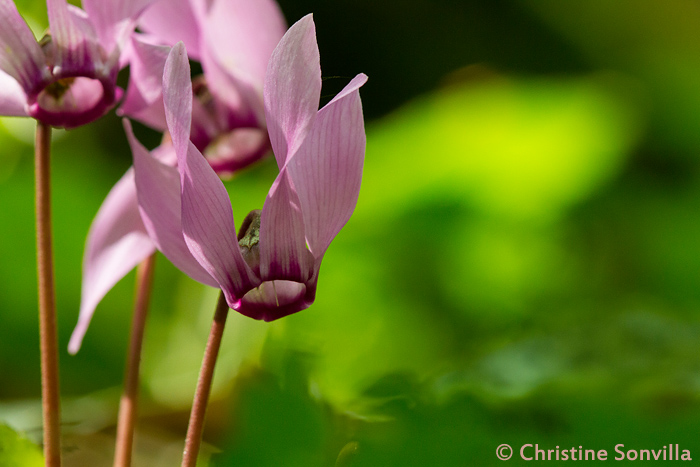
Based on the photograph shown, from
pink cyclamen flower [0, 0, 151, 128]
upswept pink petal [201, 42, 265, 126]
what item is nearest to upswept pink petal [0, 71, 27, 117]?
pink cyclamen flower [0, 0, 151, 128]

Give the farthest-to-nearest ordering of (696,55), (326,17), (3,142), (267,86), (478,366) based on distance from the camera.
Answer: (696,55) < (326,17) < (3,142) < (478,366) < (267,86)

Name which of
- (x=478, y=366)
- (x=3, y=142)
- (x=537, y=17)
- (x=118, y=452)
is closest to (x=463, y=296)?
(x=478, y=366)

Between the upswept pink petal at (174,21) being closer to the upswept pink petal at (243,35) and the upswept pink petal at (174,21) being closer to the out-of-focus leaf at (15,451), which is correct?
the upswept pink petal at (243,35)

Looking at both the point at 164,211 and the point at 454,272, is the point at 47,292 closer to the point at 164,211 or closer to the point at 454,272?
the point at 164,211

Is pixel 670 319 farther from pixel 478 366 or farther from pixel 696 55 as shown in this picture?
pixel 696 55

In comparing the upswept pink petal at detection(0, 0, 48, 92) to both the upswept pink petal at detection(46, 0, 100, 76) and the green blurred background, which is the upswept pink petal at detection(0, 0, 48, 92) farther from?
the green blurred background

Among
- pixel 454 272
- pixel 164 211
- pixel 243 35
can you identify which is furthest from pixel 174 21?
pixel 454 272

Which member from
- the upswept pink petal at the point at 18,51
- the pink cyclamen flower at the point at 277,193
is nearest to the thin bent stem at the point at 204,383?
the pink cyclamen flower at the point at 277,193
